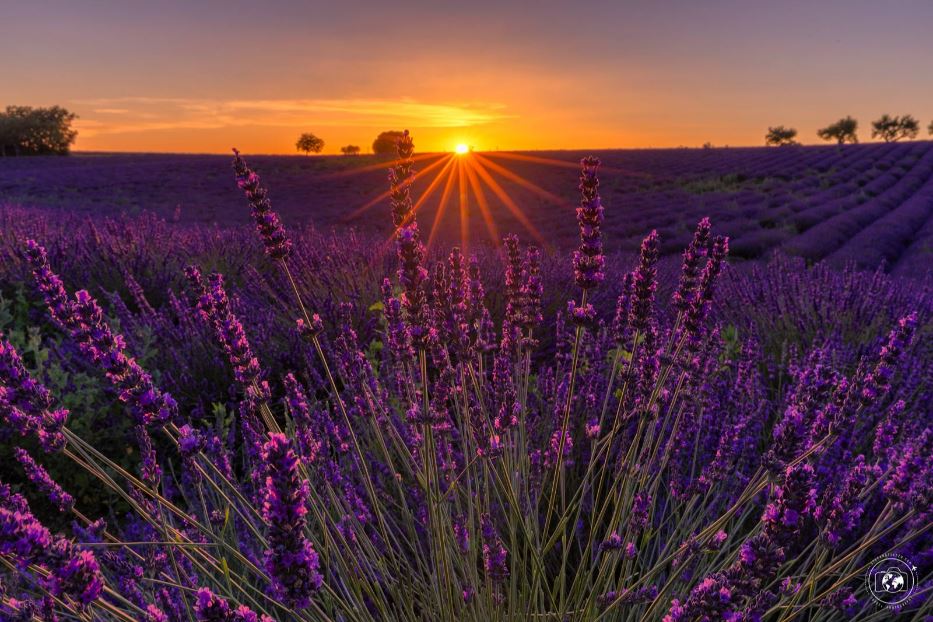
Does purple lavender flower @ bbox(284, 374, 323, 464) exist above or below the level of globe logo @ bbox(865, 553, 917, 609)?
above

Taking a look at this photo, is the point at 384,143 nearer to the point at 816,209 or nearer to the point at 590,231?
the point at 816,209

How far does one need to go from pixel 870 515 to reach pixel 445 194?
63.9 ft

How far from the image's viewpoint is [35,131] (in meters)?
42.9

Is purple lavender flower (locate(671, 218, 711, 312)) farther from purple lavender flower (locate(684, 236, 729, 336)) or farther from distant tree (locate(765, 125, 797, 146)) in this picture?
distant tree (locate(765, 125, 797, 146))

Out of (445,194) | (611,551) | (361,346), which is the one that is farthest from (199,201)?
(611,551)

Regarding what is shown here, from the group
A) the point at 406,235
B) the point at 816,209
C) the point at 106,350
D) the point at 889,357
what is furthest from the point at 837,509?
the point at 816,209

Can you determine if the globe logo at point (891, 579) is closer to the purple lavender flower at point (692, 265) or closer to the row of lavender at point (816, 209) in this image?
the purple lavender flower at point (692, 265)

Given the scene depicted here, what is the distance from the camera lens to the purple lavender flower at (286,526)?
676 mm

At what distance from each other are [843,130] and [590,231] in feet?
232

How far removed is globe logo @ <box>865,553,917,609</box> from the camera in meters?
1.52

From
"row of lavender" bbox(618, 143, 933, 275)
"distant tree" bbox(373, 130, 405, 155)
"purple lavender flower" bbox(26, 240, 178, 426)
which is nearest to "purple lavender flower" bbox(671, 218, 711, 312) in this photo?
"purple lavender flower" bbox(26, 240, 178, 426)

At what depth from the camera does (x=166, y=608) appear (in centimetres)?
147

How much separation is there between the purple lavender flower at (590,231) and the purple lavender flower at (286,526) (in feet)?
2.39

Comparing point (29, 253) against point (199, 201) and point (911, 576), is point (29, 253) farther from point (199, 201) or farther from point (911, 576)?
point (199, 201)
